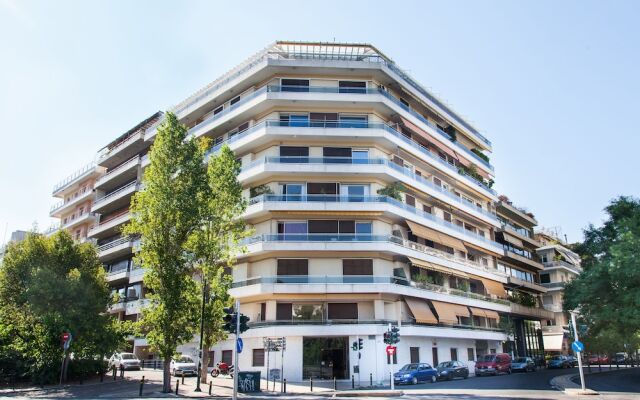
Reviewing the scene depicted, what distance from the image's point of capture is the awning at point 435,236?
38656mm

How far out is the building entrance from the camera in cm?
3341

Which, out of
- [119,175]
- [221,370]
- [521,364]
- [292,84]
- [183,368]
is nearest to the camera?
[183,368]

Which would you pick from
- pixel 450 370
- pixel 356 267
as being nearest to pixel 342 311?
pixel 356 267

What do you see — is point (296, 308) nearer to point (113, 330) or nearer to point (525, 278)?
point (113, 330)

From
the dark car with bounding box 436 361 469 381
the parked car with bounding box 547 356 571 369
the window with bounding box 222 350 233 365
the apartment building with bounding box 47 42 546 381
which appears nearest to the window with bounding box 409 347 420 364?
the apartment building with bounding box 47 42 546 381

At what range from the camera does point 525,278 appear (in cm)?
5991

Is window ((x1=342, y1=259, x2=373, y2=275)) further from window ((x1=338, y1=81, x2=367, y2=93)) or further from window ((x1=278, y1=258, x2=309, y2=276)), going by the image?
window ((x1=338, y1=81, x2=367, y2=93))

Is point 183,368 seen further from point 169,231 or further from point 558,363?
point 558,363

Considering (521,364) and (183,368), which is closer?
(183,368)

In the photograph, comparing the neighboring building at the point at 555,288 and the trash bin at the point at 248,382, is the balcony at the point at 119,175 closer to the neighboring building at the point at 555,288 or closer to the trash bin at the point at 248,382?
the trash bin at the point at 248,382

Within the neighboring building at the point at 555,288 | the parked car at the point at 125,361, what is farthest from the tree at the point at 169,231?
the neighboring building at the point at 555,288

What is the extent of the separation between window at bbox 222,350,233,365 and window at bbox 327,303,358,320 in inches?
282

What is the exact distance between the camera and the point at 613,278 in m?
30.3

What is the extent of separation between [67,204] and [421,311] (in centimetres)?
4405
